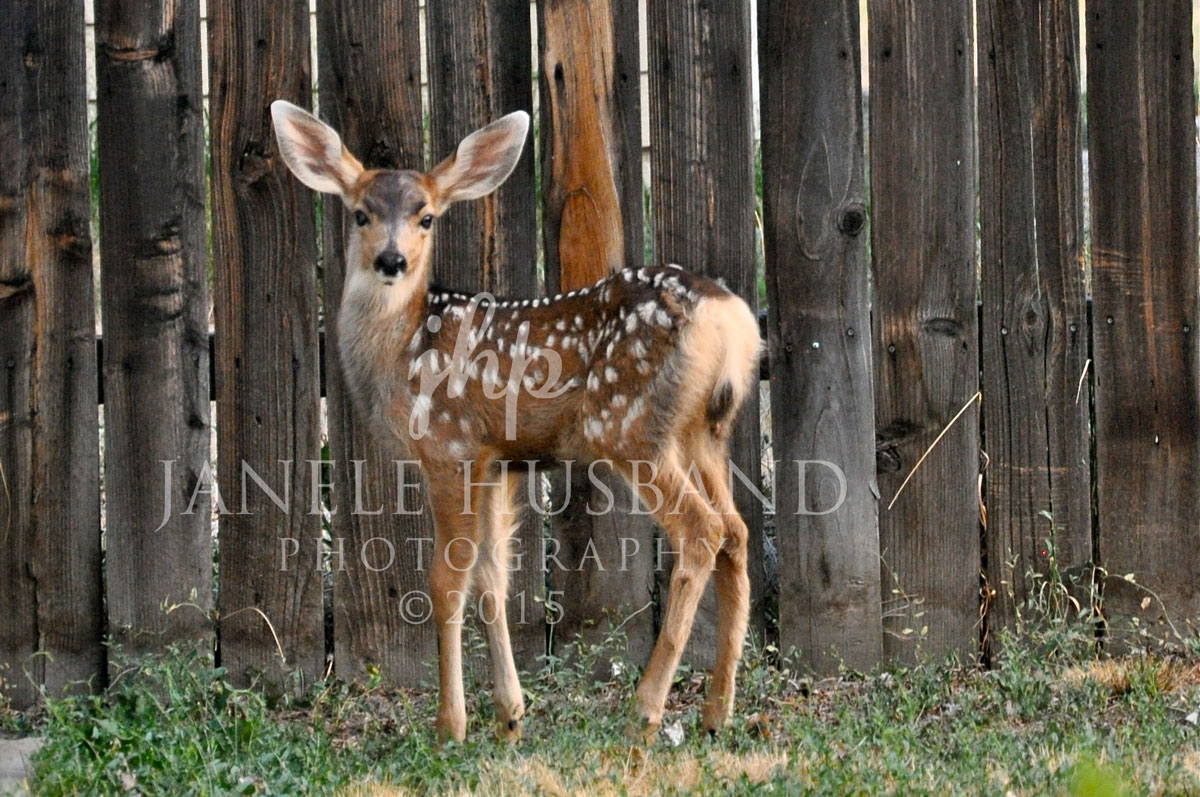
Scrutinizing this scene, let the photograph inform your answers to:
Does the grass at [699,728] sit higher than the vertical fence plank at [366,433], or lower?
lower

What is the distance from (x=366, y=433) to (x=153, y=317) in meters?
0.92

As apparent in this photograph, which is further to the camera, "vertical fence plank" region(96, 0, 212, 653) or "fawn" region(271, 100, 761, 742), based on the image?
"vertical fence plank" region(96, 0, 212, 653)

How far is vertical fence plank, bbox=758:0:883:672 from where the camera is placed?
4996 millimetres

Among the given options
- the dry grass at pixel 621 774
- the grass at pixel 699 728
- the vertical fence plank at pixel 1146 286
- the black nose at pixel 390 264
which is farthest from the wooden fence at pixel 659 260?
the dry grass at pixel 621 774

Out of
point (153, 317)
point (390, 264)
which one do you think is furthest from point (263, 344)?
point (390, 264)

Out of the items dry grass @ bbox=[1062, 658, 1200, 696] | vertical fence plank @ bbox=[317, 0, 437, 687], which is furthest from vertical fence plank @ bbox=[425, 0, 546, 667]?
dry grass @ bbox=[1062, 658, 1200, 696]

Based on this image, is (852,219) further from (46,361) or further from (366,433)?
(46,361)

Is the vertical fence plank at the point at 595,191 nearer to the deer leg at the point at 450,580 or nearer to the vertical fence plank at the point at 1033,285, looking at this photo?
the deer leg at the point at 450,580

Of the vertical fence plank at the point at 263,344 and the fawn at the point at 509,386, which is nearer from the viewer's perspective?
the fawn at the point at 509,386

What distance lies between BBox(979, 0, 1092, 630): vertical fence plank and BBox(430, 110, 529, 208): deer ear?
1787 mm

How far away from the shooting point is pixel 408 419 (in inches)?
182

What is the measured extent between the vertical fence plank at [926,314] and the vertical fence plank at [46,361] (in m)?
3.06

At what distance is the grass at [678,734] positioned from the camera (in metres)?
3.74

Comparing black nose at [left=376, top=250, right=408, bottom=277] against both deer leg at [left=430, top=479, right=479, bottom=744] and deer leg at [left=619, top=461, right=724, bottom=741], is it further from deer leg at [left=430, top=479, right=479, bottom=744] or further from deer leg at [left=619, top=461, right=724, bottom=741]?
deer leg at [left=619, top=461, right=724, bottom=741]
